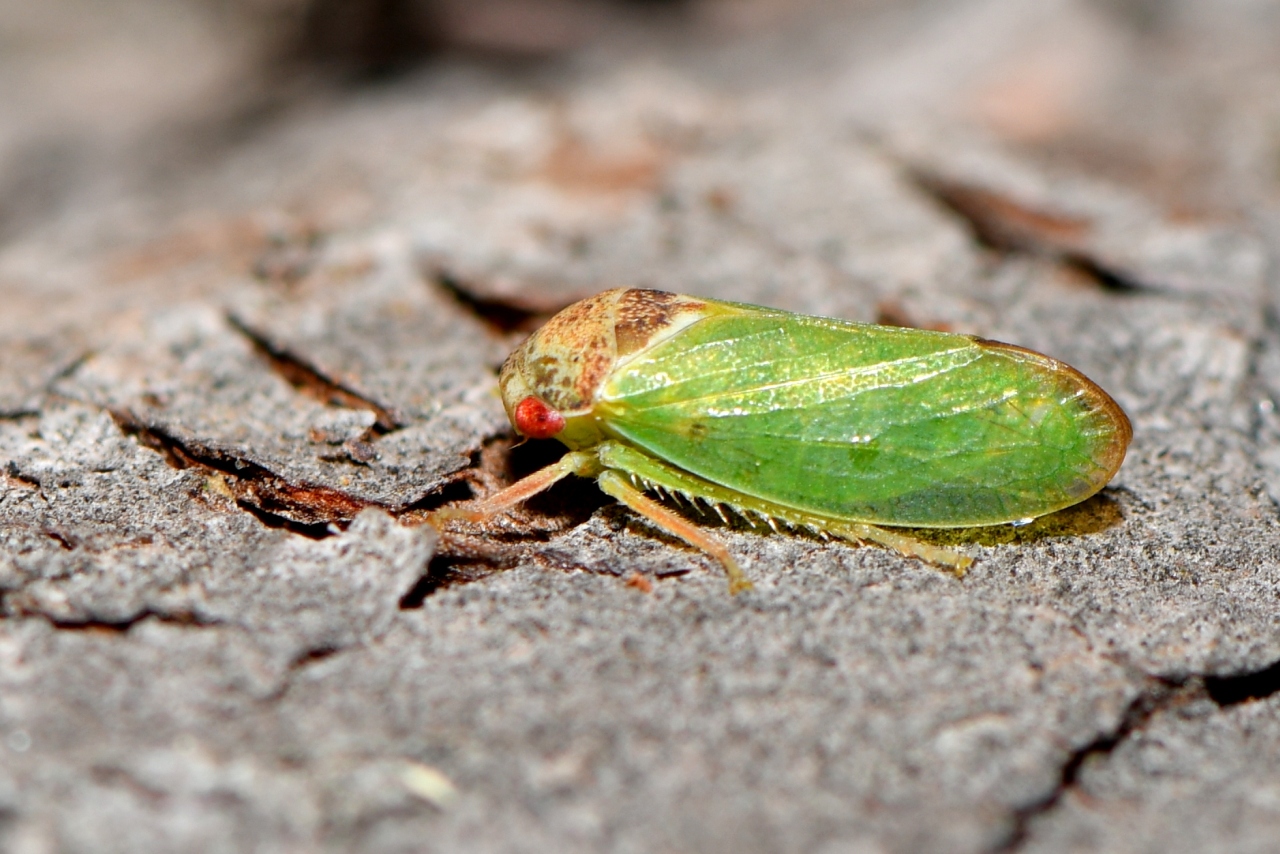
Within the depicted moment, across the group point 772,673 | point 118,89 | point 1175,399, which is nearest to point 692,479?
point 772,673

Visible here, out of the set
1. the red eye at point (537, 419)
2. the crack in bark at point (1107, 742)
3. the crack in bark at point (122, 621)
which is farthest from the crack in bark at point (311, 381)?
the crack in bark at point (1107, 742)

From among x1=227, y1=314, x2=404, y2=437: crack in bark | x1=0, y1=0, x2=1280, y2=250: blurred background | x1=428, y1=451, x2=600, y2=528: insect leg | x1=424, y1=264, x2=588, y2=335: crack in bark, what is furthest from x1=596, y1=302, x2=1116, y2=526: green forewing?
x1=0, y1=0, x2=1280, y2=250: blurred background

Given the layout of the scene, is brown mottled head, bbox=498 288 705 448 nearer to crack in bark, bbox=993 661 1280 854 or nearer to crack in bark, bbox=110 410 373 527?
crack in bark, bbox=110 410 373 527

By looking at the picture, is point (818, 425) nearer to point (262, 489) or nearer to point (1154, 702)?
point (1154, 702)

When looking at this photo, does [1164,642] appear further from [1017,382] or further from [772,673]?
[772,673]

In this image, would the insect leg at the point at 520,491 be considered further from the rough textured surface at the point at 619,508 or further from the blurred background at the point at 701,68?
the blurred background at the point at 701,68

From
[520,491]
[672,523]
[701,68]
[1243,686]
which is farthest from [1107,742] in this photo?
[701,68]
